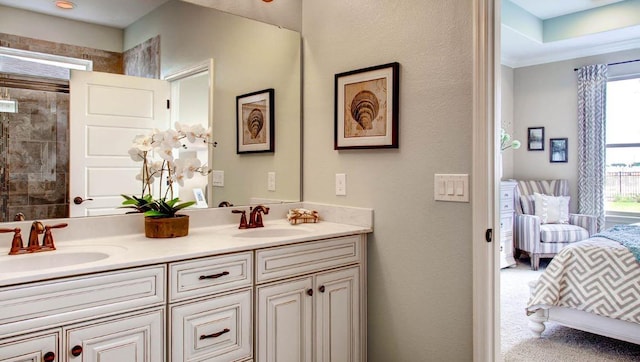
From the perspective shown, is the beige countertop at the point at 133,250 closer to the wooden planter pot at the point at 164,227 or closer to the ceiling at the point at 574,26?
the wooden planter pot at the point at 164,227

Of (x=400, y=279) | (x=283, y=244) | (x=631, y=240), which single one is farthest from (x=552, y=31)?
(x=283, y=244)

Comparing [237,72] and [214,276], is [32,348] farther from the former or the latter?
[237,72]

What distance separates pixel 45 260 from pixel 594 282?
10.0 ft

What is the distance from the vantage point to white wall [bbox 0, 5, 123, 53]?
1746 millimetres

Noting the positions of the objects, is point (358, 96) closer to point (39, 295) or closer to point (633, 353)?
point (39, 295)

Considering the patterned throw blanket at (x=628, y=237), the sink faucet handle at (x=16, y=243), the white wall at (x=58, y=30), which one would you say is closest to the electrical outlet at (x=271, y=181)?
the white wall at (x=58, y=30)

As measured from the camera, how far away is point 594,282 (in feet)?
9.20

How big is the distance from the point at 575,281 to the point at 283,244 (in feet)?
7.07

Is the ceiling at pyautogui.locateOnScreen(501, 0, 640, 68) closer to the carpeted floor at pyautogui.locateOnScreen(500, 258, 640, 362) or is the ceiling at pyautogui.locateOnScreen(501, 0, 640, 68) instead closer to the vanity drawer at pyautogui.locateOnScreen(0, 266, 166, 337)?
the carpeted floor at pyautogui.locateOnScreen(500, 258, 640, 362)

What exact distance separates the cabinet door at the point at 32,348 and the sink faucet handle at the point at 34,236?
46cm

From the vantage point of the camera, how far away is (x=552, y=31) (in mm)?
5062

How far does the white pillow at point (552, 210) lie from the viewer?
17.2ft

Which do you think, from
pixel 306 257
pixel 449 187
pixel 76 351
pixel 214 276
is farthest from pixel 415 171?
pixel 76 351

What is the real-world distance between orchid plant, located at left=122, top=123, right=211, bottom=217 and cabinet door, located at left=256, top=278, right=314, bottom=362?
60cm
